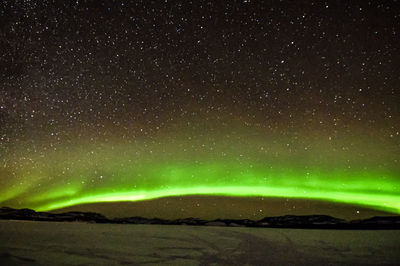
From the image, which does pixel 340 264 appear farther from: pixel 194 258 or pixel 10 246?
pixel 10 246

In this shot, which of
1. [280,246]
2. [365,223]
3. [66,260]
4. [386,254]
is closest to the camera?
[66,260]

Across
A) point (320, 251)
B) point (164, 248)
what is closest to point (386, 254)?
point (320, 251)

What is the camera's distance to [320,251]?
237 centimetres

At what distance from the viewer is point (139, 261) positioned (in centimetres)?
192

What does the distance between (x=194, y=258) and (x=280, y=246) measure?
39.4 inches

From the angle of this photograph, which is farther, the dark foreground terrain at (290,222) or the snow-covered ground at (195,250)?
the dark foreground terrain at (290,222)

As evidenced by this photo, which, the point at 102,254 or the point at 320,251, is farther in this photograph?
the point at 320,251

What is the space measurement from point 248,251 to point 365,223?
10.6 feet

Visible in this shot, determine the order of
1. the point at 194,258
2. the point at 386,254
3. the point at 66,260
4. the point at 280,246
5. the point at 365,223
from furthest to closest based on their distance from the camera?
the point at 365,223 < the point at 280,246 < the point at 386,254 < the point at 194,258 < the point at 66,260

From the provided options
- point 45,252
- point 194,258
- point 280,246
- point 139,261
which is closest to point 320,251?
point 280,246

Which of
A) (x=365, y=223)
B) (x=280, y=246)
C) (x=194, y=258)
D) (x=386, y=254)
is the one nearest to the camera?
(x=194, y=258)

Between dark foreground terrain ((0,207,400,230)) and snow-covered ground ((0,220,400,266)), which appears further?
dark foreground terrain ((0,207,400,230))

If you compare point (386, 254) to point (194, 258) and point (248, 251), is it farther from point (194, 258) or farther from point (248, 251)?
point (194, 258)

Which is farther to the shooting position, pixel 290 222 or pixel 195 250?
pixel 290 222
